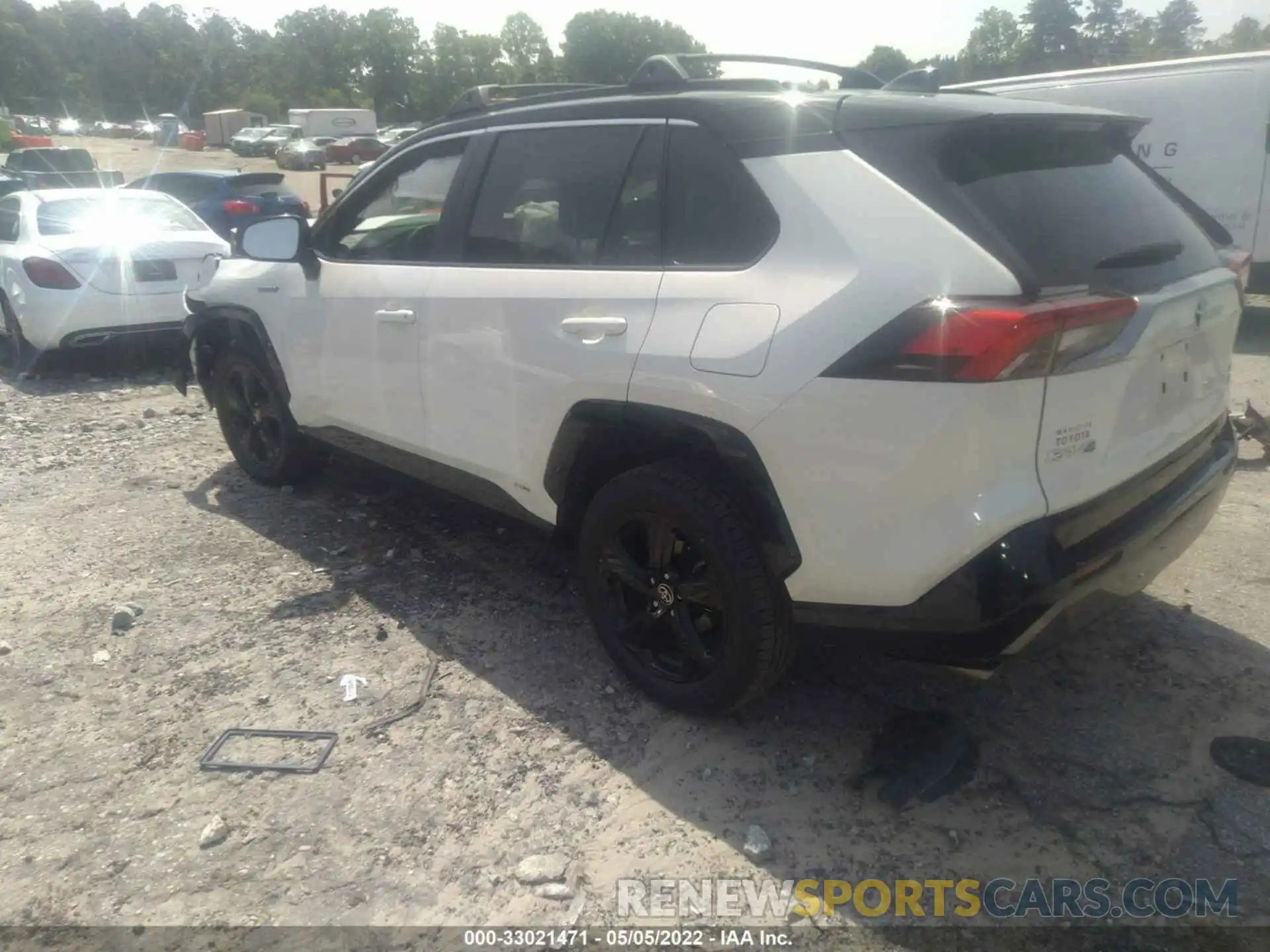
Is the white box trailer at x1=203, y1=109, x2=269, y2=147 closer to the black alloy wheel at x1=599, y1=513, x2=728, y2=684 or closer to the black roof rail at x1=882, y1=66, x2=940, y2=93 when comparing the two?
the black roof rail at x1=882, y1=66, x2=940, y2=93

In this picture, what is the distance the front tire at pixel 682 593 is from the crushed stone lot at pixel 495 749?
0.18 metres

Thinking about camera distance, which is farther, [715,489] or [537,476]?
[537,476]

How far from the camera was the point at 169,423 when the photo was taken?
22.2 feet

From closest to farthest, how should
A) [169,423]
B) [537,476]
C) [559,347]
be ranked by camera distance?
[559,347] → [537,476] → [169,423]

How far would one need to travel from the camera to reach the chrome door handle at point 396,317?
376 cm

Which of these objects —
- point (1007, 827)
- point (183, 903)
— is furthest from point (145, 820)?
point (1007, 827)

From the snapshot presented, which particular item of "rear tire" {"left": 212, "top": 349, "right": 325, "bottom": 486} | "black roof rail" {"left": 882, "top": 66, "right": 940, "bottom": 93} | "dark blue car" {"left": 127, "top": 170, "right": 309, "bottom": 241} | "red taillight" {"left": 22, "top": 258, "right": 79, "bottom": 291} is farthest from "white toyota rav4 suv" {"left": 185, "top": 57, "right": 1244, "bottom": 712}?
"dark blue car" {"left": 127, "top": 170, "right": 309, "bottom": 241}

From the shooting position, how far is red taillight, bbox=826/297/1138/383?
2.25 metres

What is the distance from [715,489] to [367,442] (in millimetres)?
1994

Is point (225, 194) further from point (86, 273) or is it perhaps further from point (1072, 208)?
point (1072, 208)

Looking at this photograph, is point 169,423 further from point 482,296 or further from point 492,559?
point 482,296

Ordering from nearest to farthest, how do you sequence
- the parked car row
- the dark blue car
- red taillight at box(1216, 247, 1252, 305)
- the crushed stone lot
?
the crushed stone lot
red taillight at box(1216, 247, 1252, 305)
the dark blue car
the parked car row

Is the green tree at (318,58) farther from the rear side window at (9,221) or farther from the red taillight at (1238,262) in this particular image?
the red taillight at (1238,262)

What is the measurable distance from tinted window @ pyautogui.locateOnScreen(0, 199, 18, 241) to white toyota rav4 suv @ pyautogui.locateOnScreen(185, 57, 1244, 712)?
6637 mm
